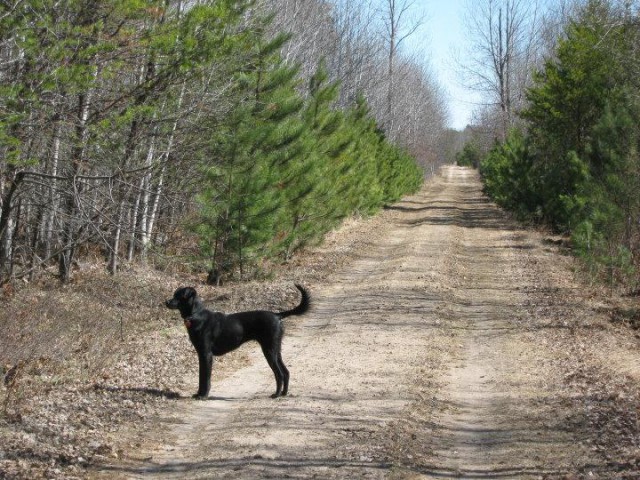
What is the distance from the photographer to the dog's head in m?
9.12

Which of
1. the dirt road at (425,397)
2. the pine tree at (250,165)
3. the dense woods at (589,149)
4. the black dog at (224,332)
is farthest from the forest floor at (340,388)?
the dense woods at (589,149)

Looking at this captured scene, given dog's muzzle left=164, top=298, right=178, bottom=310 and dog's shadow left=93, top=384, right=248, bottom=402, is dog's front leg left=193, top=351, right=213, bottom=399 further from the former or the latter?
dog's muzzle left=164, top=298, right=178, bottom=310

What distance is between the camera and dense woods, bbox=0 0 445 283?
35.3 feet

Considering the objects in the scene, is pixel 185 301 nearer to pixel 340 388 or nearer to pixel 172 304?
pixel 172 304

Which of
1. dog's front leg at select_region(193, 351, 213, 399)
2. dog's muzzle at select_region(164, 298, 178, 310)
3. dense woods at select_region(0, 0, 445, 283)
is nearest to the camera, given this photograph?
dog's muzzle at select_region(164, 298, 178, 310)

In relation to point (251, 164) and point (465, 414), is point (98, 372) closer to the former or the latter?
point (465, 414)

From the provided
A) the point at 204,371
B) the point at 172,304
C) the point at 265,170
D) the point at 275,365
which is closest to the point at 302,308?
the point at 275,365

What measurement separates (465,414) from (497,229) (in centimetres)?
Result: 2661

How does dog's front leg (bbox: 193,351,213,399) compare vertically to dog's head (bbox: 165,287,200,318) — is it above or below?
below

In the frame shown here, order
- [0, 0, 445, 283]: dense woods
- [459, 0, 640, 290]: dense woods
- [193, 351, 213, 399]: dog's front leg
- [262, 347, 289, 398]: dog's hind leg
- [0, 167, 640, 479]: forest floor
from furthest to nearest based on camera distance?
1. [459, 0, 640, 290]: dense woods
2. [0, 0, 445, 283]: dense woods
3. [262, 347, 289, 398]: dog's hind leg
4. [193, 351, 213, 399]: dog's front leg
5. [0, 167, 640, 479]: forest floor

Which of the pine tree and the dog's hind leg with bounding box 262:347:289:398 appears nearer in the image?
the dog's hind leg with bounding box 262:347:289:398

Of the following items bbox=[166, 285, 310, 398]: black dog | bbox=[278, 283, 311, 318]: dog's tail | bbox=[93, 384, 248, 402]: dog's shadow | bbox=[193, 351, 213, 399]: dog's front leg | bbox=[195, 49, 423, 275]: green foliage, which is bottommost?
bbox=[93, 384, 248, 402]: dog's shadow

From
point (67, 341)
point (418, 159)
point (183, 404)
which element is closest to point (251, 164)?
point (67, 341)

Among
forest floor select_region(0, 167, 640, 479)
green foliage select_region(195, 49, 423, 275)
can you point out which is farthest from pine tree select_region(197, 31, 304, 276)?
forest floor select_region(0, 167, 640, 479)
